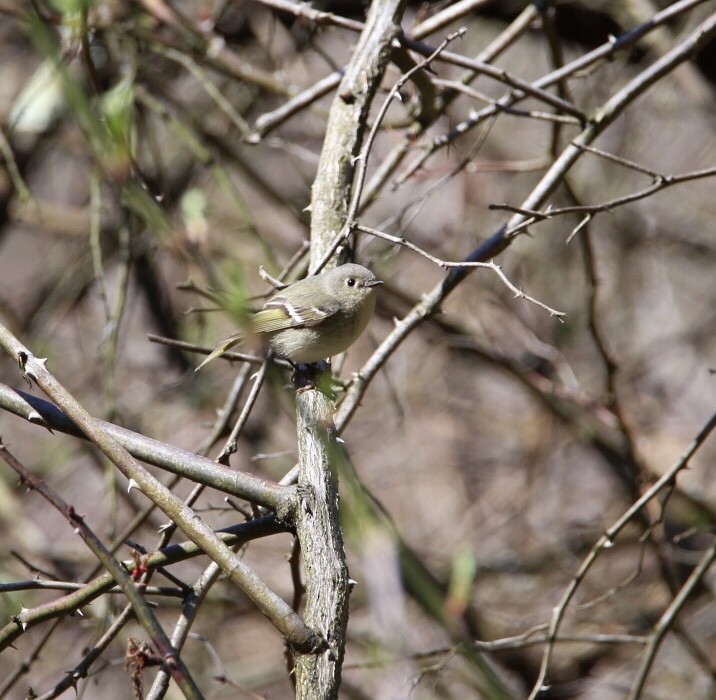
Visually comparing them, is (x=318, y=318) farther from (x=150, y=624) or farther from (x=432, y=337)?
(x=432, y=337)

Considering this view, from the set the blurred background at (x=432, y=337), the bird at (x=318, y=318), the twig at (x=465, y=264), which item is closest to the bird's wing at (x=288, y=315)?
the bird at (x=318, y=318)

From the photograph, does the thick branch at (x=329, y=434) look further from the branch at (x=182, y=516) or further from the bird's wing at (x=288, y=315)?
the bird's wing at (x=288, y=315)

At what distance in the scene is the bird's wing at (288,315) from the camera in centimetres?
351

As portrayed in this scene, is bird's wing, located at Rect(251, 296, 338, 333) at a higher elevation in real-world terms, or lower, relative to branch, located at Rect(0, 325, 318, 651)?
higher

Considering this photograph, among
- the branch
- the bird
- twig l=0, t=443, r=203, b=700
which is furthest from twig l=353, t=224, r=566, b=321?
the bird

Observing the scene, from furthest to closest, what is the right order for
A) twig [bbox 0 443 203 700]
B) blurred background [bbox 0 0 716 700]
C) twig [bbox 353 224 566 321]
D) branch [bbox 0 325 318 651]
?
blurred background [bbox 0 0 716 700] → twig [bbox 353 224 566 321] → branch [bbox 0 325 318 651] → twig [bbox 0 443 203 700]

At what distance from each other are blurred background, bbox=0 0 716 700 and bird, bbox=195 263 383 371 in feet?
2.54

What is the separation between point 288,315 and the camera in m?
3.66

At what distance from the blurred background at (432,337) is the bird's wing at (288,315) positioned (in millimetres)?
723

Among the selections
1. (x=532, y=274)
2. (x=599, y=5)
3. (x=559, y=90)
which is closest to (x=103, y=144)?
(x=559, y=90)

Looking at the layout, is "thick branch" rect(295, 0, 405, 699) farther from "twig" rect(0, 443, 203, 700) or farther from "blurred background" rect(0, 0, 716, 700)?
"blurred background" rect(0, 0, 716, 700)

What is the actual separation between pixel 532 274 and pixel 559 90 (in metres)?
2.86

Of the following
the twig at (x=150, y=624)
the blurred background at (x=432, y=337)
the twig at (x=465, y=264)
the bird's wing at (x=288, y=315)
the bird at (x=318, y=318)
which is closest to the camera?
the twig at (x=150, y=624)

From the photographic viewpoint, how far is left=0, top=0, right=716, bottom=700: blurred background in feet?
15.9
